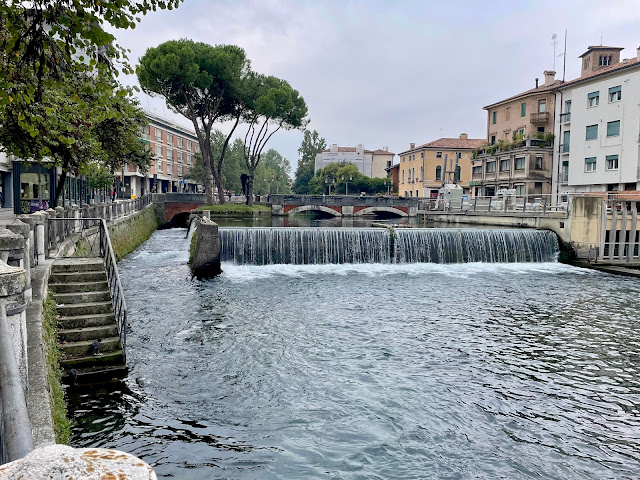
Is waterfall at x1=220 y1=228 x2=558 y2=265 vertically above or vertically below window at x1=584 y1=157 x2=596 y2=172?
below

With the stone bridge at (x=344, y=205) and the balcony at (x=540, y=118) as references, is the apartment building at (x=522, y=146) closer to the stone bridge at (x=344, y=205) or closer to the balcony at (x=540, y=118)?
the balcony at (x=540, y=118)

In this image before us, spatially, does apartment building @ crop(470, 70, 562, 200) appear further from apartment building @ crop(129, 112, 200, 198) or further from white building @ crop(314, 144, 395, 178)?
white building @ crop(314, 144, 395, 178)

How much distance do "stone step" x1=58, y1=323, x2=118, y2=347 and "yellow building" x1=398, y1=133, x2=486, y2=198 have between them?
226 ft

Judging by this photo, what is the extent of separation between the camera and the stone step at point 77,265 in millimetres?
10859

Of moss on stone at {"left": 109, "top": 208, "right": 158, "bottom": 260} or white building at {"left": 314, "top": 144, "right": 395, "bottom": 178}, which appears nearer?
moss on stone at {"left": 109, "top": 208, "right": 158, "bottom": 260}

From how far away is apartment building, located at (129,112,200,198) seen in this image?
72512 mm

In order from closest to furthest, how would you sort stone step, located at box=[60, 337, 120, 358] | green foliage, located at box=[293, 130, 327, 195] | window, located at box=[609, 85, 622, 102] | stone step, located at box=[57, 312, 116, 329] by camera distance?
1. stone step, located at box=[60, 337, 120, 358]
2. stone step, located at box=[57, 312, 116, 329]
3. window, located at box=[609, 85, 622, 102]
4. green foliage, located at box=[293, 130, 327, 195]

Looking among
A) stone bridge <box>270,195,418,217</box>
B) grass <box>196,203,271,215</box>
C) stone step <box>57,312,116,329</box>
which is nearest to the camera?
stone step <box>57,312,116,329</box>

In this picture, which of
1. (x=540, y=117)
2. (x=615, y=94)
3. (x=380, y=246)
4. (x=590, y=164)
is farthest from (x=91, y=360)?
(x=540, y=117)

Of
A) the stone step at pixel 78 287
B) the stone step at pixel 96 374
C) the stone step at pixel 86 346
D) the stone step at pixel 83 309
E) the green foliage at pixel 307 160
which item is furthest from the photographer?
the green foliage at pixel 307 160

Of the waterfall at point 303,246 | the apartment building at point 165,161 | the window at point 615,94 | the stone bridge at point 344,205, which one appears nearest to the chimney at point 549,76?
the window at point 615,94

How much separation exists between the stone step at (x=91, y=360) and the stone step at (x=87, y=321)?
682 millimetres

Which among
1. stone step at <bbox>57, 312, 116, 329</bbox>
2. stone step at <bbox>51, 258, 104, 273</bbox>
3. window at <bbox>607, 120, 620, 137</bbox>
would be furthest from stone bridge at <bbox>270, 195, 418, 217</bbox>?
stone step at <bbox>57, 312, 116, 329</bbox>

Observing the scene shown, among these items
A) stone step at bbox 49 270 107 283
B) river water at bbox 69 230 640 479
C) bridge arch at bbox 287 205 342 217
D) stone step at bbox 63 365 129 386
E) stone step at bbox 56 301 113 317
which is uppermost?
bridge arch at bbox 287 205 342 217
